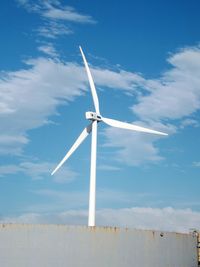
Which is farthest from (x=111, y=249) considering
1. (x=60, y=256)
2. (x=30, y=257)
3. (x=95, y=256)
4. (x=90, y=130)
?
(x=90, y=130)

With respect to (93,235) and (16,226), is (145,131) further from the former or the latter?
(16,226)

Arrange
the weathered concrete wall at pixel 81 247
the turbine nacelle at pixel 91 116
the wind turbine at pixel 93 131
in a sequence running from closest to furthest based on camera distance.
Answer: the weathered concrete wall at pixel 81 247 < the wind turbine at pixel 93 131 < the turbine nacelle at pixel 91 116

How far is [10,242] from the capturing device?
828 inches

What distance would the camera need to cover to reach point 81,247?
23938 millimetres

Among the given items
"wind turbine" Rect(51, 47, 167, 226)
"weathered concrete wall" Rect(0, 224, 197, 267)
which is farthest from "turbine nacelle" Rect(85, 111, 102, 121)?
"weathered concrete wall" Rect(0, 224, 197, 267)

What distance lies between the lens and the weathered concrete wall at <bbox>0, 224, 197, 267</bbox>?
21.2 m

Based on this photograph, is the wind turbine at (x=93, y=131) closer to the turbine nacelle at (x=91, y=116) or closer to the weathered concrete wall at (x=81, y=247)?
the turbine nacelle at (x=91, y=116)

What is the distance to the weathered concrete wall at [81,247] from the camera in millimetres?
21172

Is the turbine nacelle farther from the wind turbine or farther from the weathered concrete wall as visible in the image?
the weathered concrete wall

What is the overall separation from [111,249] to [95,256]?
1543 mm

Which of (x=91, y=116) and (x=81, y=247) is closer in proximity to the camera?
(x=81, y=247)

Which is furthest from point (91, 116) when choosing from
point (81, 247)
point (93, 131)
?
point (81, 247)

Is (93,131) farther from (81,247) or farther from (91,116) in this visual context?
(81,247)

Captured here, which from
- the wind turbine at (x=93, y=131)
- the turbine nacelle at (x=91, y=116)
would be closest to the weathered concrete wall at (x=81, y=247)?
the wind turbine at (x=93, y=131)
